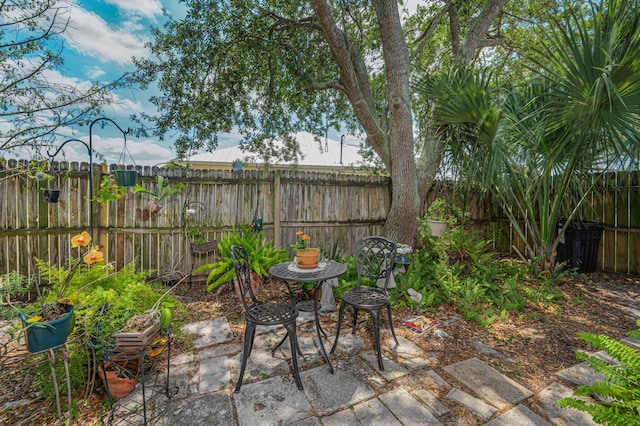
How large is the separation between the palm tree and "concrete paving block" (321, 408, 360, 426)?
121 inches

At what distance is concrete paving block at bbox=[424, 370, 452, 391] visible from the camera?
200 centimetres

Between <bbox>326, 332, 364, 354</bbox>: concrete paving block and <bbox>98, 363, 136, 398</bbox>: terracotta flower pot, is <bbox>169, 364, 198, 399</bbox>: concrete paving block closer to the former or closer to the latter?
<bbox>98, 363, 136, 398</bbox>: terracotta flower pot

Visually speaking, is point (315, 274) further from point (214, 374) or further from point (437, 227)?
point (437, 227)

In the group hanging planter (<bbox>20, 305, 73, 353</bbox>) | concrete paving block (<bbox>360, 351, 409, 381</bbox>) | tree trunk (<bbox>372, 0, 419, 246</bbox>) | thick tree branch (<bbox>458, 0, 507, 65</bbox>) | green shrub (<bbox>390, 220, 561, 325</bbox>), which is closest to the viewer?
hanging planter (<bbox>20, 305, 73, 353</bbox>)

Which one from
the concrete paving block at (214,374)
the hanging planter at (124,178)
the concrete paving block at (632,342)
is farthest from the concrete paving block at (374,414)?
the hanging planter at (124,178)

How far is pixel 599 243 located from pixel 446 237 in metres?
2.85

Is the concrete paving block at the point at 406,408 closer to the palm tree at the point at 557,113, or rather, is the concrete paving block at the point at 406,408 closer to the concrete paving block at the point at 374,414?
the concrete paving block at the point at 374,414

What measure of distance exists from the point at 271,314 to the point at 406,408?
1.06 metres

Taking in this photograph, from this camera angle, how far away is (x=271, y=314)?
6.97ft

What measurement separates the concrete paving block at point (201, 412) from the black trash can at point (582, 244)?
17.5 ft

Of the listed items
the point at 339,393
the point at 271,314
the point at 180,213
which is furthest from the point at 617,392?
the point at 180,213

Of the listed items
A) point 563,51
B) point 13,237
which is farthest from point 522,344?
point 13,237

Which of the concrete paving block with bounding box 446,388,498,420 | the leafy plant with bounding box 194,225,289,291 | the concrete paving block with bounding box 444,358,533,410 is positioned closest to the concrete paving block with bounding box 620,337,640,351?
the concrete paving block with bounding box 444,358,533,410

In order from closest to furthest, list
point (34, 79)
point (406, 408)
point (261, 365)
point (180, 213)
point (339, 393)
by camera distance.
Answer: point (406, 408), point (339, 393), point (261, 365), point (34, 79), point (180, 213)
